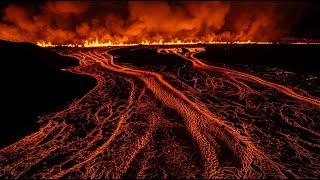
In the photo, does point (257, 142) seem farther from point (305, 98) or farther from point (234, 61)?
point (234, 61)

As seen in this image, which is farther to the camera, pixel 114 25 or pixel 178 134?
pixel 114 25

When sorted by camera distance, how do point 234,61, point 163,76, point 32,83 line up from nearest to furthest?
point 32,83 < point 163,76 < point 234,61

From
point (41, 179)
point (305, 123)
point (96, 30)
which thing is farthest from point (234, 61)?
point (96, 30)

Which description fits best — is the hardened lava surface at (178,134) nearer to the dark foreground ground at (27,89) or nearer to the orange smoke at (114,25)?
the dark foreground ground at (27,89)

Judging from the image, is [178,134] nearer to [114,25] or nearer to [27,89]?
[27,89]

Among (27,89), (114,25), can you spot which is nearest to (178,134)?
(27,89)

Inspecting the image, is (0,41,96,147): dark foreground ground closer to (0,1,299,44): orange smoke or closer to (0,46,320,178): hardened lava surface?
(0,46,320,178): hardened lava surface
